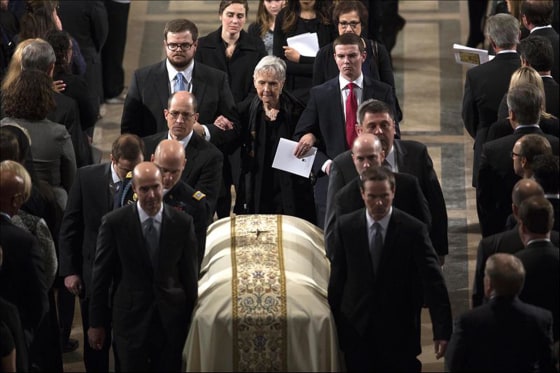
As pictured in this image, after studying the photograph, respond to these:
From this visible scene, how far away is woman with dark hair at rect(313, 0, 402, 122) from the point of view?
1006 centimetres

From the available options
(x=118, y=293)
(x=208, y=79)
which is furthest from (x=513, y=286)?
(x=208, y=79)

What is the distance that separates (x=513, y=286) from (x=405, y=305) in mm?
925

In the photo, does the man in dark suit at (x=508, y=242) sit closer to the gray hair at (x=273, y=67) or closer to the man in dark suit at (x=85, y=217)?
the man in dark suit at (x=85, y=217)

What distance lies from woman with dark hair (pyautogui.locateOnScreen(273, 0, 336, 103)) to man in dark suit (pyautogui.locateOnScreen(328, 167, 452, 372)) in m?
3.47

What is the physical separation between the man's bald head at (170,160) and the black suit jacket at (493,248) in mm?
1755

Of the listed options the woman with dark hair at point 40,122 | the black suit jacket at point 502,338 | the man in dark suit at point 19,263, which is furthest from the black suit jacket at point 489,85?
the man in dark suit at point 19,263

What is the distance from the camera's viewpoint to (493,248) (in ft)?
24.8

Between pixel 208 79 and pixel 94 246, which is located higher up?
pixel 208 79

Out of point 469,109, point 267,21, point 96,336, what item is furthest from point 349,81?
point 96,336

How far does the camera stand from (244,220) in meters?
8.73

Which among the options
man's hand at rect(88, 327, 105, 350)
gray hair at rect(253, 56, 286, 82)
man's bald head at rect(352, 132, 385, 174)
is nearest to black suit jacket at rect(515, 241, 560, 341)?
man's bald head at rect(352, 132, 385, 174)

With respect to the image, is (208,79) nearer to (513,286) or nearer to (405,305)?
(405,305)

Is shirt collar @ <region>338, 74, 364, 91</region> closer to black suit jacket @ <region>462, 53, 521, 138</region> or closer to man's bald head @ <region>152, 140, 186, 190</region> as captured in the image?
black suit jacket @ <region>462, 53, 521, 138</region>

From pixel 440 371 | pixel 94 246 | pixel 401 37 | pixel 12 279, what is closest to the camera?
pixel 12 279
